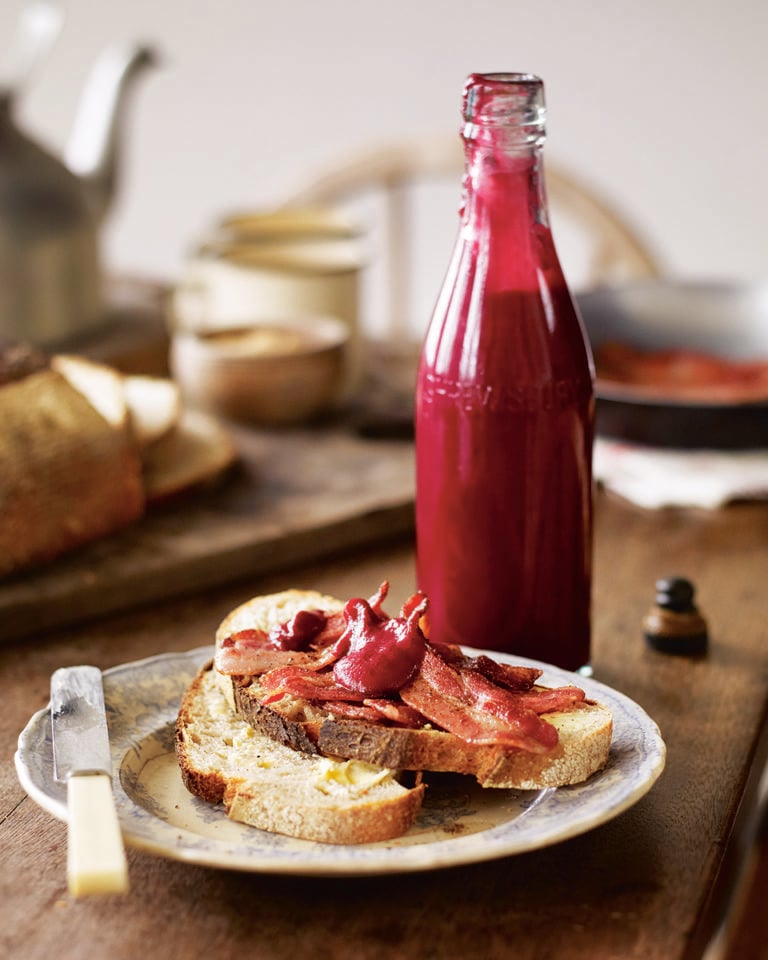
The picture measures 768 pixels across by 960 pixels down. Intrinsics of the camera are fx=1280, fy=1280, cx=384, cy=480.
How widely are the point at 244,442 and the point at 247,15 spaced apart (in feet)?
7.90

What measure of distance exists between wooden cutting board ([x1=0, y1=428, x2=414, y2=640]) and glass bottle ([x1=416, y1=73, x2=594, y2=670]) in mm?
389

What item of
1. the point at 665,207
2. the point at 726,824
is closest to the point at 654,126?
the point at 665,207

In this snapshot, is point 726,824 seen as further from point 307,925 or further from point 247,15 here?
point 247,15

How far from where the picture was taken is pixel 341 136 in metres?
3.87

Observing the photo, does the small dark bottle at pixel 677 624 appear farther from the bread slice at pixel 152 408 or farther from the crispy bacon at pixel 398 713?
the bread slice at pixel 152 408

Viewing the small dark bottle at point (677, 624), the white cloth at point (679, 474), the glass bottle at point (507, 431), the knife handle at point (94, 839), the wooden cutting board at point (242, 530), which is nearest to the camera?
the knife handle at point (94, 839)

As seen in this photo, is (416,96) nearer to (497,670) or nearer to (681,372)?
(681,372)

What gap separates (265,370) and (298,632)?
3.03ft

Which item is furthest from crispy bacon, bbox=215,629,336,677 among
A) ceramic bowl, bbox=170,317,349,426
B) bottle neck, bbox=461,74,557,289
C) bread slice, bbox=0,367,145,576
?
ceramic bowl, bbox=170,317,349,426

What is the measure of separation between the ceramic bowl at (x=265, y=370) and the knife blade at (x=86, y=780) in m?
0.88

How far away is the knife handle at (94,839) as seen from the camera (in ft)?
2.24

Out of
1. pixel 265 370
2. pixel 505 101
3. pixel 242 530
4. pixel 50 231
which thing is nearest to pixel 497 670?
pixel 505 101

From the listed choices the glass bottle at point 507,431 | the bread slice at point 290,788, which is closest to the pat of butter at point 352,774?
the bread slice at point 290,788

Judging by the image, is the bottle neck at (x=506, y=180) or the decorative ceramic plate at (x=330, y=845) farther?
the bottle neck at (x=506, y=180)
